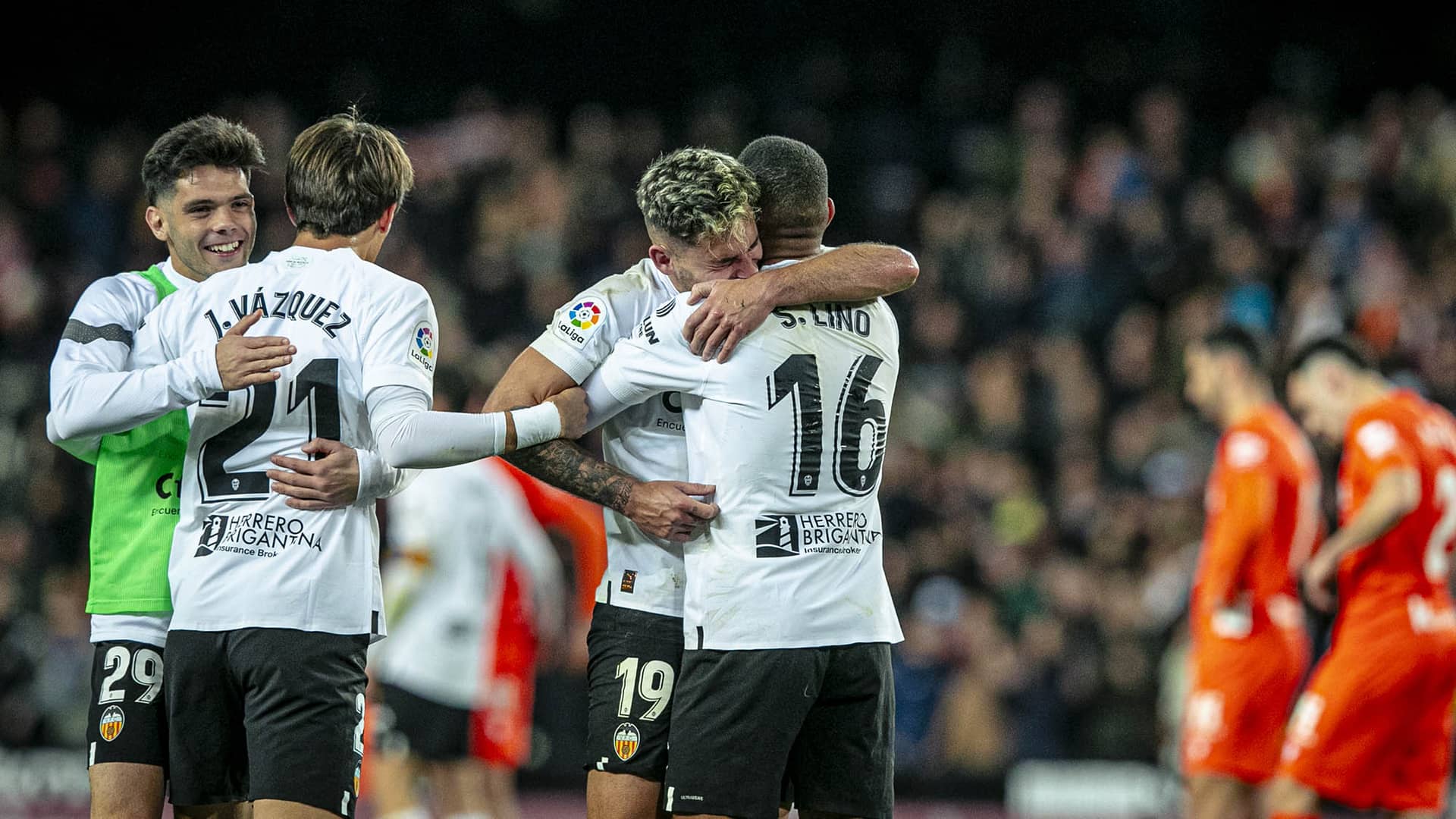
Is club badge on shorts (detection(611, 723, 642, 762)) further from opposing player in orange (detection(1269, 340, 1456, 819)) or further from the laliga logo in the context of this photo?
opposing player in orange (detection(1269, 340, 1456, 819))

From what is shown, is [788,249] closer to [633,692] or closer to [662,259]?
[662,259]

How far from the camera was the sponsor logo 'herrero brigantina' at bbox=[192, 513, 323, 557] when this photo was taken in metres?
4.23

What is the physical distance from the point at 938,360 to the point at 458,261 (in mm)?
4667

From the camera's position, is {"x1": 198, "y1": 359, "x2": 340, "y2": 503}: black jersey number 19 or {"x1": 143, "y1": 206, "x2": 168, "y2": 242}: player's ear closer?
{"x1": 198, "y1": 359, "x2": 340, "y2": 503}: black jersey number 19

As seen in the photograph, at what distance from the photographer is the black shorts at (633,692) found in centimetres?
450

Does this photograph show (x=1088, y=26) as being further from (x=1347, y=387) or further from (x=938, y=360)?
(x=1347, y=387)

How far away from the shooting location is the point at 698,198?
431cm

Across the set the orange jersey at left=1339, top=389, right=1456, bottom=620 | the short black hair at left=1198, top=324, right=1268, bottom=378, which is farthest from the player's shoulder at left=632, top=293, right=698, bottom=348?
the short black hair at left=1198, top=324, right=1268, bottom=378

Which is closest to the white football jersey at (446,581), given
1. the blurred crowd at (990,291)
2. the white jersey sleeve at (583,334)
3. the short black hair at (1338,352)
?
the blurred crowd at (990,291)

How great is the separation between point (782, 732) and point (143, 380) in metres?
1.99

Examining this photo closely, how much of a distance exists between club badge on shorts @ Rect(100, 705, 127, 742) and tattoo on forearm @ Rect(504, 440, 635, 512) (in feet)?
4.32

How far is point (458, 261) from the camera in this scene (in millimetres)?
14711

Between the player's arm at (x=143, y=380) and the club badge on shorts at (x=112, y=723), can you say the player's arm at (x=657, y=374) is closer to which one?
the player's arm at (x=143, y=380)

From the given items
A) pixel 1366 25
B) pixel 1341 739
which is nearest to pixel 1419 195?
pixel 1366 25
